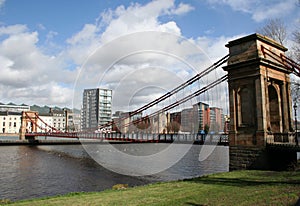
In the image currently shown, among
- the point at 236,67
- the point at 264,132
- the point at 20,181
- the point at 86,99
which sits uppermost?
the point at 86,99

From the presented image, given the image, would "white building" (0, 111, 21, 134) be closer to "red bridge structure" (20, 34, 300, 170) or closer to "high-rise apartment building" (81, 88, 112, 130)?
"high-rise apartment building" (81, 88, 112, 130)

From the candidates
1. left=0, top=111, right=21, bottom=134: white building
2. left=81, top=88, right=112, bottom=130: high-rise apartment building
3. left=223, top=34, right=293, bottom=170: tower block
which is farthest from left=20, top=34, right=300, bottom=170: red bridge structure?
left=0, top=111, right=21, bottom=134: white building

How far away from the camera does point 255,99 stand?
15.2m

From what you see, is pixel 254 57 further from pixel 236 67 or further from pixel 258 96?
pixel 258 96

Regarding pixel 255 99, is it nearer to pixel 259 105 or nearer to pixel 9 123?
pixel 259 105

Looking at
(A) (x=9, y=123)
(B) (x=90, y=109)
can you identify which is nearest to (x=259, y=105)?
(B) (x=90, y=109)

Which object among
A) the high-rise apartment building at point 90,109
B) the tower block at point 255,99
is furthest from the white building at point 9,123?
the tower block at point 255,99

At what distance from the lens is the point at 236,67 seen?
52.7ft

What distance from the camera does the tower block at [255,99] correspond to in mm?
14883

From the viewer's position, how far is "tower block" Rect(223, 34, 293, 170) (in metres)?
14.9

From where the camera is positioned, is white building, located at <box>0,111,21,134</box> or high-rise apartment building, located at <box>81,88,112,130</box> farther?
high-rise apartment building, located at <box>81,88,112,130</box>

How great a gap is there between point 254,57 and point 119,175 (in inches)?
588

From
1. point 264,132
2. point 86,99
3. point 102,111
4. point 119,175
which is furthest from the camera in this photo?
point 86,99

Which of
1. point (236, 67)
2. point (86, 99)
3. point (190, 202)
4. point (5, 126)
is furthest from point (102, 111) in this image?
point (190, 202)
